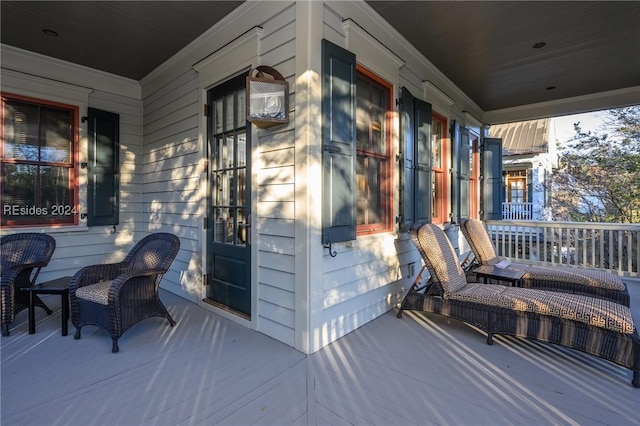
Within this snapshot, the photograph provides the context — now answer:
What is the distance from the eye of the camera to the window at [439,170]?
470 centimetres

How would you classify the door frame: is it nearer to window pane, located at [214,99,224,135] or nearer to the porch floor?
window pane, located at [214,99,224,135]

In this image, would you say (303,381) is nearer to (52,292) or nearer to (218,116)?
(52,292)

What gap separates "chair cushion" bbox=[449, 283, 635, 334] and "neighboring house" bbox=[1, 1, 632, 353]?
3.13 feet

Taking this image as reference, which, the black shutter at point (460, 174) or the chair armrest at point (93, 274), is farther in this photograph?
the black shutter at point (460, 174)

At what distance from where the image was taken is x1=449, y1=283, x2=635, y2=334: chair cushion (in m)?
2.19

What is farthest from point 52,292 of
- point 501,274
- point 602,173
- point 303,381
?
point 602,173

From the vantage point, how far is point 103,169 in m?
4.43

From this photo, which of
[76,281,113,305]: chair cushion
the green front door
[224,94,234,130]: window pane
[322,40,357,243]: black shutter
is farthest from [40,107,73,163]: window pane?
[322,40,357,243]: black shutter

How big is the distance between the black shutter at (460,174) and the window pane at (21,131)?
570 cm

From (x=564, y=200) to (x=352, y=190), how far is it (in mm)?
10327

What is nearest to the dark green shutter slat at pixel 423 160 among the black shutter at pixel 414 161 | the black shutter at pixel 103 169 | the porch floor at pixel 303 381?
the black shutter at pixel 414 161

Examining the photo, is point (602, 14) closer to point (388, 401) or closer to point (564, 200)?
point (388, 401)

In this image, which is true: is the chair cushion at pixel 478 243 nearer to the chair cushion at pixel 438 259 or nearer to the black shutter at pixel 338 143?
the chair cushion at pixel 438 259

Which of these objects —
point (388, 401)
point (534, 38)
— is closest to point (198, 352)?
point (388, 401)
